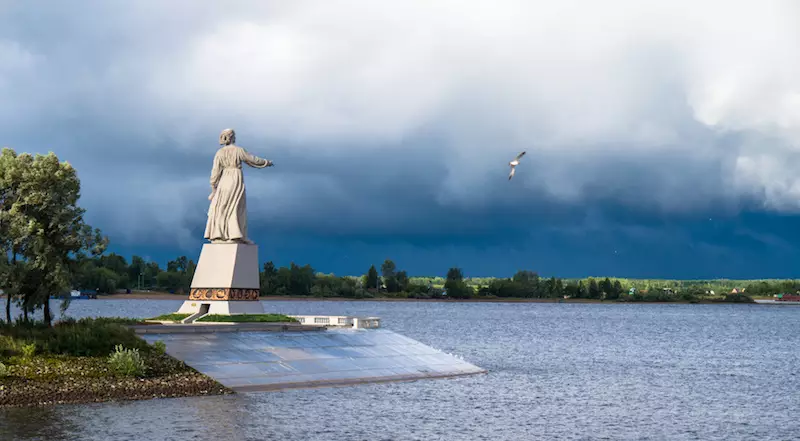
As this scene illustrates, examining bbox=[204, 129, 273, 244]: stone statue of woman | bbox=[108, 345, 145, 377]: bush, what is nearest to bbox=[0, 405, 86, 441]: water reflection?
bbox=[108, 345, 145, 377]: bush

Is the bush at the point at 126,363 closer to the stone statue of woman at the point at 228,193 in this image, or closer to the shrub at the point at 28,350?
the shrub at the point at 28,350

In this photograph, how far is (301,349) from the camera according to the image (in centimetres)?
4928

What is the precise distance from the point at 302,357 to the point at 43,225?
1423 centimetres

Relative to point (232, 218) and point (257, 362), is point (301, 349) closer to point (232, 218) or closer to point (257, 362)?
point (257, 362)

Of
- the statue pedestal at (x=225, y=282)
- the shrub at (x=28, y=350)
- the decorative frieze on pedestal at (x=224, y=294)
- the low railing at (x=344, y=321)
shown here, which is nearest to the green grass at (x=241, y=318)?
the statue pedestal at (x=225, y=282)

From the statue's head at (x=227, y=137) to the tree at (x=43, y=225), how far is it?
14693mm

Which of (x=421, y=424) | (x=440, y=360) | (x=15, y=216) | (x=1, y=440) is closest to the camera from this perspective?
(x=1, y=440)

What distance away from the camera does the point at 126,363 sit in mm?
40406

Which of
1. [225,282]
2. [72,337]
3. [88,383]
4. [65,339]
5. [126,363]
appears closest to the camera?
[88,383]

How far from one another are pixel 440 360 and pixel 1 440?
29842 millimetres

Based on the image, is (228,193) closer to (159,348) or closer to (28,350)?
(159,348)

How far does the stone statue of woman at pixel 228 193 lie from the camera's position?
191ft

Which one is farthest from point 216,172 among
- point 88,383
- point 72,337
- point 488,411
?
point 488,411

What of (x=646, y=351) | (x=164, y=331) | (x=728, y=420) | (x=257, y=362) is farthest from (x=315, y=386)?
(x=646, y=351)
